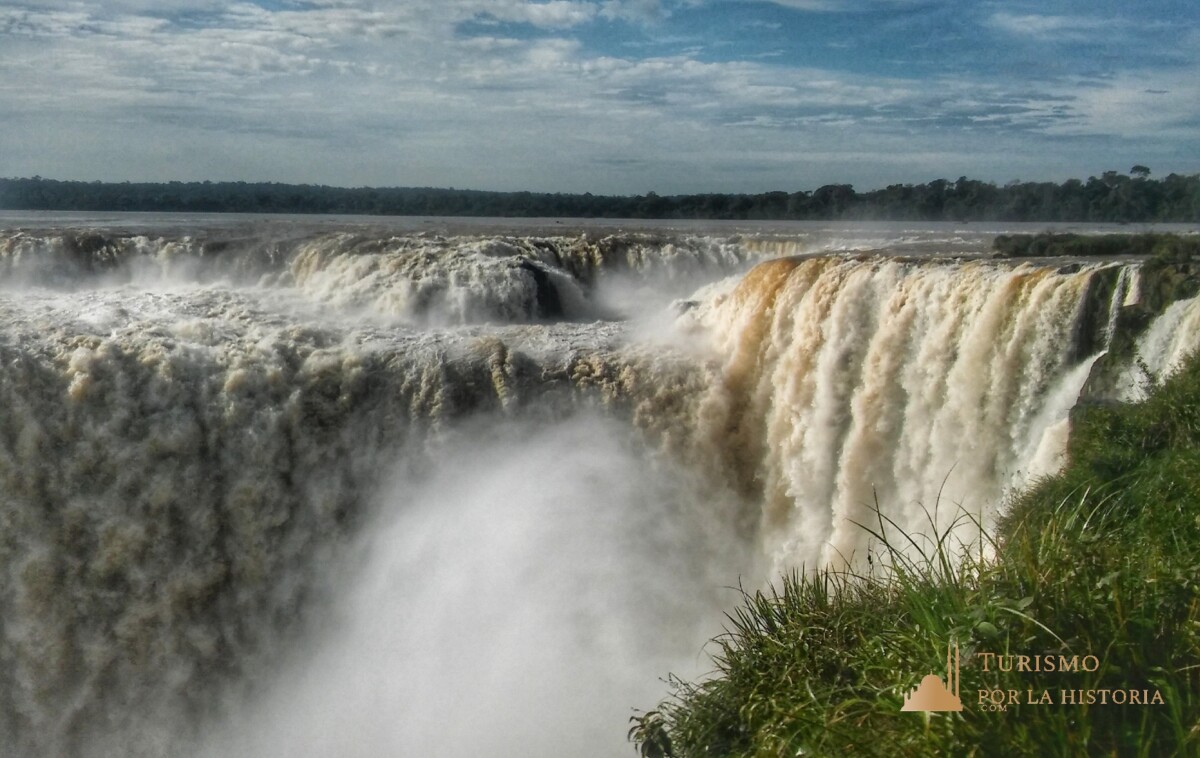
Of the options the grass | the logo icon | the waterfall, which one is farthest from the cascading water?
the logo icon

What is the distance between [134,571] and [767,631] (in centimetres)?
896

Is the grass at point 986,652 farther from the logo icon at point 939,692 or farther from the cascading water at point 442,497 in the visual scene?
the cascading water at point 442,497

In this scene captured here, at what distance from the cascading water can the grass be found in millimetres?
4740

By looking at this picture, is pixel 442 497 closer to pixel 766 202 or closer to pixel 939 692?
pixel 939 692

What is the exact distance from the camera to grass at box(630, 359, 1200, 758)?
4289 mm

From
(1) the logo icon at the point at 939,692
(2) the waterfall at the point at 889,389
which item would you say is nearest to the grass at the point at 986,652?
(1) the logo icon at the point at 939,692

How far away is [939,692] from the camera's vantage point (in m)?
4.40

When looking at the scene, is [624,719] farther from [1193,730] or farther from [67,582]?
[1193,730]

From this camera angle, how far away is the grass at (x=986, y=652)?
14.1 feet

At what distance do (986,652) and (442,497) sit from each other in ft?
31.5

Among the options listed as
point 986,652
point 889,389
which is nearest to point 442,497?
point 889,389

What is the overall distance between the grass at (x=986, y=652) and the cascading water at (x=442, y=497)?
4.74m

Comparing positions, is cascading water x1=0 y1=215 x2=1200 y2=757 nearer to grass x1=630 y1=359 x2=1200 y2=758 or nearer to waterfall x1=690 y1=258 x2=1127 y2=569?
waterfall x1=690 y1=258 x2=1127 y2=569

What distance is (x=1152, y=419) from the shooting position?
8.61 m
